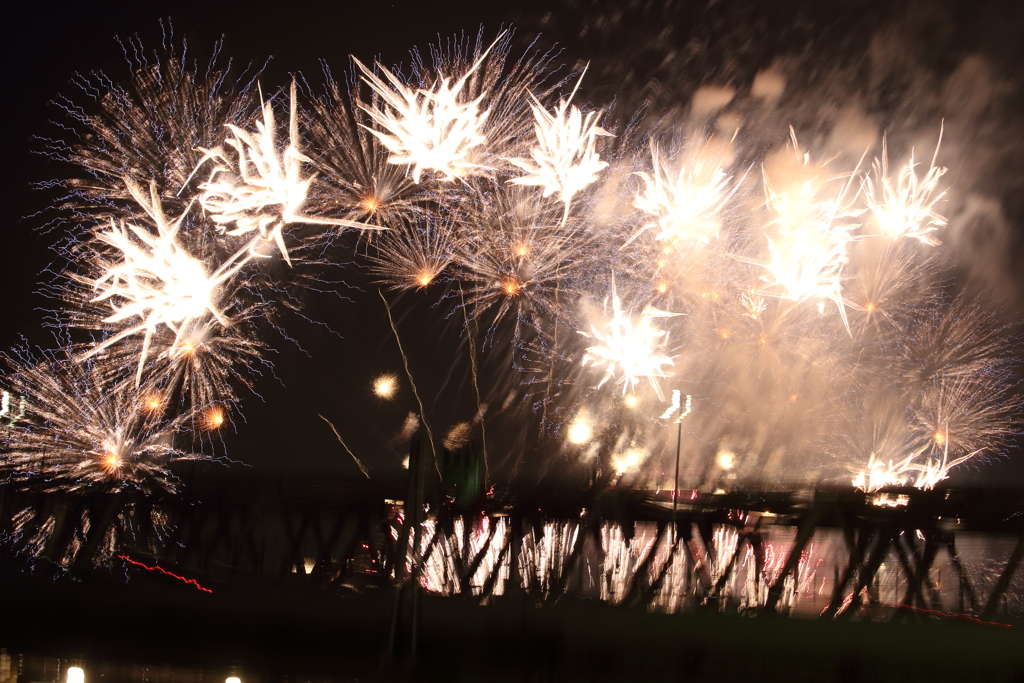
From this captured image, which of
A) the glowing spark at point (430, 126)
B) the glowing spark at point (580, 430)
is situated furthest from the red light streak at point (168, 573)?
the glowing spark at point (580, 430)

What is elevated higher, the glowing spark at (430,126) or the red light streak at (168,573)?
the glowing spark at (430,126)

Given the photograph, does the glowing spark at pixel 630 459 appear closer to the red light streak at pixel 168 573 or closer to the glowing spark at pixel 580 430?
the glowing spark at pixel 580 430

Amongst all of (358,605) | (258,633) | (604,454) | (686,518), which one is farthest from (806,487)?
(604,454)

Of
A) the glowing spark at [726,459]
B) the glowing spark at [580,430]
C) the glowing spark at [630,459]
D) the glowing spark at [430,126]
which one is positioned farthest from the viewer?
the glowing spark at [726,459]

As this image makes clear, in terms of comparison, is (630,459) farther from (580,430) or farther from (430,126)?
(430,126)

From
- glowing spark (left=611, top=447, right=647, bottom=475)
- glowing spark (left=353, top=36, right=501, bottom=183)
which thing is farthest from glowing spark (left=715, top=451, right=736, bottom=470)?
glowing spark (left=353, top=36, right=501, bottom=183)

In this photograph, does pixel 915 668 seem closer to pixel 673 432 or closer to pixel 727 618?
pixel 727 618

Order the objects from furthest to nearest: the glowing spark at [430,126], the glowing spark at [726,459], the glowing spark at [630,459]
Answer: the glowing spark at [726,459] → the glowing spark at [630,459] → the glowing spark at [430,126]

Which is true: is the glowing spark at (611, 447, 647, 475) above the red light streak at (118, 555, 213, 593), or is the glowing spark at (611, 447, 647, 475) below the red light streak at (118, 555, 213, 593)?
above

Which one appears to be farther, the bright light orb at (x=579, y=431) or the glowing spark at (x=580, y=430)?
the bright light orb at (x=579, y=431)

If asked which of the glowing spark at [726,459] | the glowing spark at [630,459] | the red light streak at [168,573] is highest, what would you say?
the glowing spark at [726,459]

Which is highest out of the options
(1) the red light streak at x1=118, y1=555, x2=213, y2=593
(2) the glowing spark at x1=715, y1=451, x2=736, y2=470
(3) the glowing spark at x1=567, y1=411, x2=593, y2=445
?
(3) the glowing spark at x1=567, y1=411, x2=593, y2=445

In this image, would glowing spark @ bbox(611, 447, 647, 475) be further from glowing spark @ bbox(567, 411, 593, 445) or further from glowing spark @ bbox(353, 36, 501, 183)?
glowing spark @ bbox(353, 36, 501, 183)

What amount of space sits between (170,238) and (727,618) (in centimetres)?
1351
